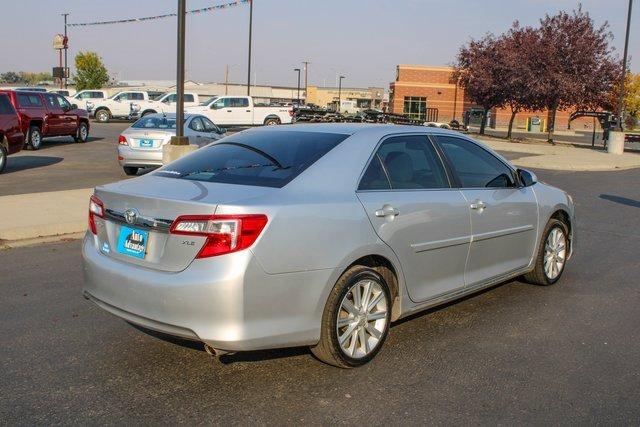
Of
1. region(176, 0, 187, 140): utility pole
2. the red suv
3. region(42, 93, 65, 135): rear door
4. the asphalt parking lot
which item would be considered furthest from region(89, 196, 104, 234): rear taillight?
region(42, 93, 65, 135): rear door

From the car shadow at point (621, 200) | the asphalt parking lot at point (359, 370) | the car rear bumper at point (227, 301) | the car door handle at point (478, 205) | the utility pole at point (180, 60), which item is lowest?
the asphalt parking lot at point (359, 370)


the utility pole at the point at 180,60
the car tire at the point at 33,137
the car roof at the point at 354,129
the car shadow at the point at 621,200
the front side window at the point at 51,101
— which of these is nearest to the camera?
the car roof at the point at 354,129

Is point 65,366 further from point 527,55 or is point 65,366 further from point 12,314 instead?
→ point 527,55

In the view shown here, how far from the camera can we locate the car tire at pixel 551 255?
615 cm

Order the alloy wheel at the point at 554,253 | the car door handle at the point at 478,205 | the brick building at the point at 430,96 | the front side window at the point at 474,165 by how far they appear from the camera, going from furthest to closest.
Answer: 1. the brick building at the point at 430,96
2. the alloy wheel at the point at 554,253
3. the front side window at the point at 474,165
4. the car door handle at the point at 478,205

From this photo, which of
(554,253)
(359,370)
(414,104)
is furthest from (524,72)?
(414,104)

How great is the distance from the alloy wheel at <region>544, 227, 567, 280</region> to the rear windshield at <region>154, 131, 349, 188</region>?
9.22ft

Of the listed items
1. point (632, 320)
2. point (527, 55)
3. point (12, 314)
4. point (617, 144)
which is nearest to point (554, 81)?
point (527, 55)

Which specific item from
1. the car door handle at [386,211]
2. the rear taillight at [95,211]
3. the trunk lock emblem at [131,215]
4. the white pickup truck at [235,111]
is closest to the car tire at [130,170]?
the rear taillight at [95,211]

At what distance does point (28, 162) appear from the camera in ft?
57.5

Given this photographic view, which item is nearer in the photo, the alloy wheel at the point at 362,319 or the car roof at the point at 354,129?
the alloy wheel at the point at 362,319

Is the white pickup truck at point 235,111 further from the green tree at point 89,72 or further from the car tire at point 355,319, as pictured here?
the green tree at point 89,72

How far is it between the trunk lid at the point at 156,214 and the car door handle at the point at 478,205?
6.37ft

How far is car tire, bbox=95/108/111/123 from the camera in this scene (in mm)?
39875
